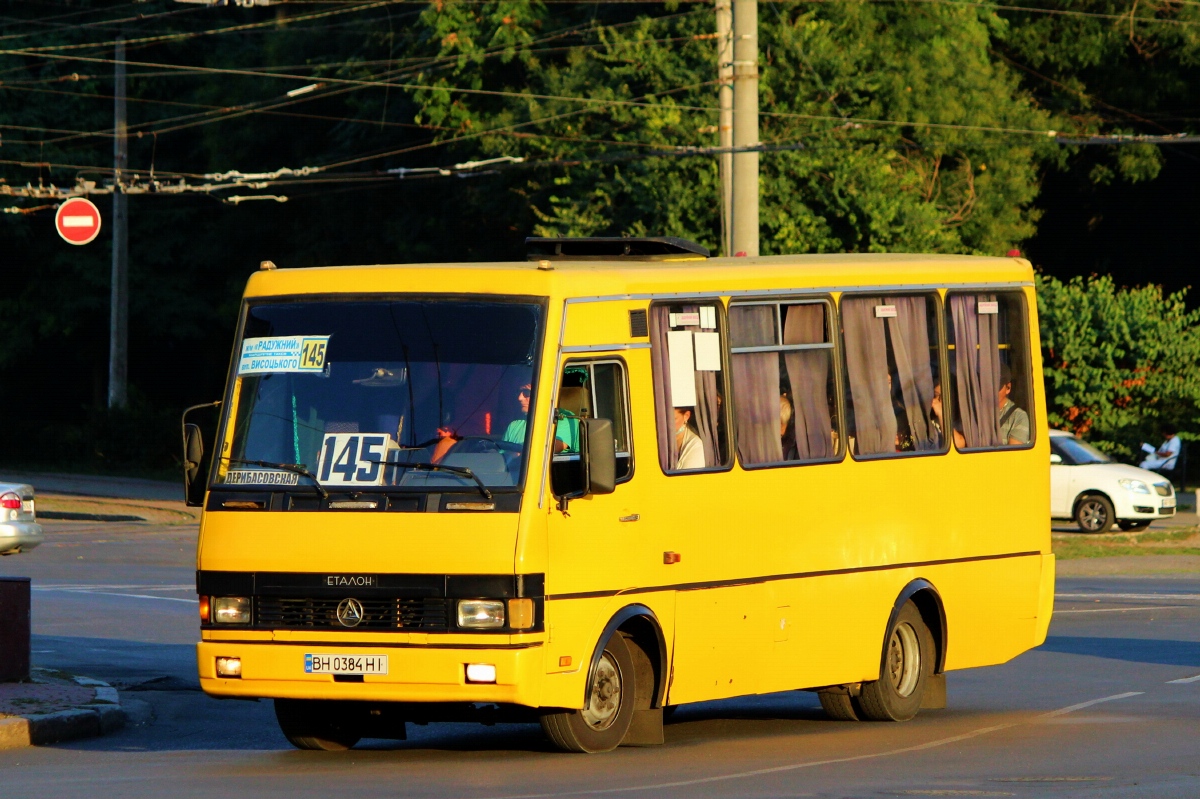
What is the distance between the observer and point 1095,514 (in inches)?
1231

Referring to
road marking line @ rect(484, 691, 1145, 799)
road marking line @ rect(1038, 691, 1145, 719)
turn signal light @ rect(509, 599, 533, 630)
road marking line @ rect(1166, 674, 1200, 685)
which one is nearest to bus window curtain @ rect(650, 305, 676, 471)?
turn signal light @ rect(509, 599, 533, 630)

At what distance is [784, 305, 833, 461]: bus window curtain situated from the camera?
12.9 m

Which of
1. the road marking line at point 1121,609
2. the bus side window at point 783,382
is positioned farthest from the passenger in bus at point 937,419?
the road marking line at point 1121,609

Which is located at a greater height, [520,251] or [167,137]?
Answer: [167,137]

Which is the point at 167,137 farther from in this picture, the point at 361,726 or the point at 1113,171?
the point at 361,726

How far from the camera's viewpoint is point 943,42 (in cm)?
4275

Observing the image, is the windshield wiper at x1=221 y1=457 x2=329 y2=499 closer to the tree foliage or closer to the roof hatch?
the roof hatch

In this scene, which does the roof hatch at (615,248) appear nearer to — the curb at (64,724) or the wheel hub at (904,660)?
the wheel hub at (904,660)

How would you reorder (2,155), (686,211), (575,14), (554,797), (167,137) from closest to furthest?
1. (554,797)
2. (686,211)
3. (575,14)
4. (2,155)
5. (167,137)

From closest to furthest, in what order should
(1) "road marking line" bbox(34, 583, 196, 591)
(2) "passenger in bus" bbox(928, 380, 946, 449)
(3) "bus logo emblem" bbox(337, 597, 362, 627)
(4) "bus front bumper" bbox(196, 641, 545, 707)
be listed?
1. (4) "bus front bumper" bbox(196, 641, 545, 707)
2. (3) "bus logo emblem" bbox(337, 597, 362, 627)
3. (2) "passenger in bus" bbox(928, 380, 946, 449)
4. (1) "road marking line" bbox(34, 583, 196, 591)

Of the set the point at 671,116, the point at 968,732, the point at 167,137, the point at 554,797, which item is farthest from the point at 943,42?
the point at 554,797

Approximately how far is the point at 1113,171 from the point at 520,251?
555 inches

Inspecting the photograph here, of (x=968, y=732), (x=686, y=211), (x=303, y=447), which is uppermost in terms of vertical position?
(x=686, y=211)

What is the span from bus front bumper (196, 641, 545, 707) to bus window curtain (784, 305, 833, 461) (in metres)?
2.99
